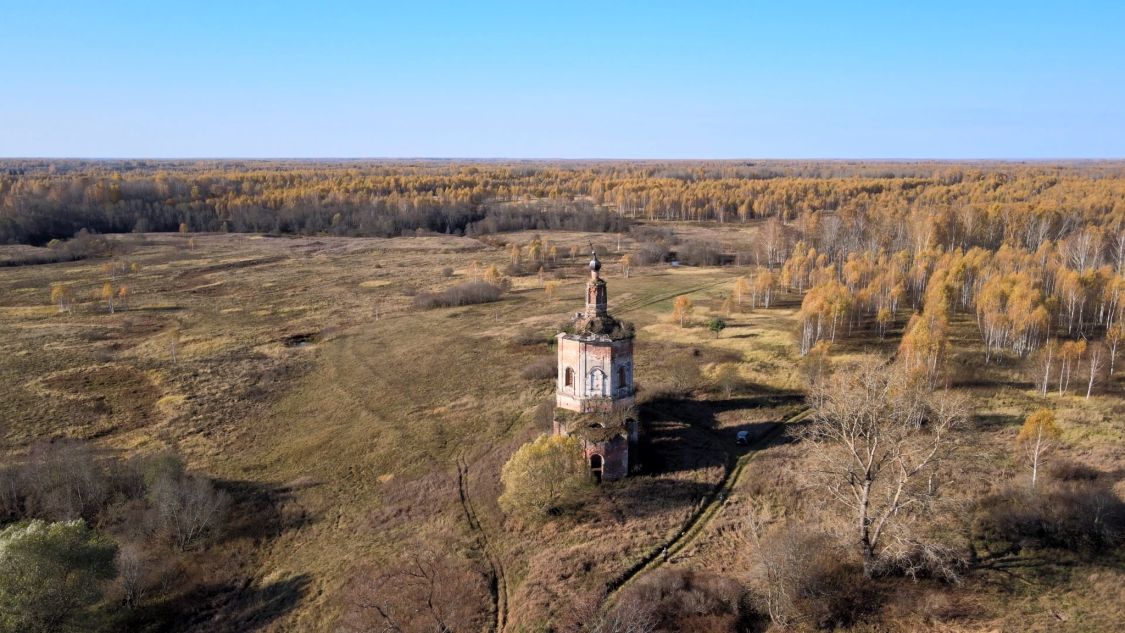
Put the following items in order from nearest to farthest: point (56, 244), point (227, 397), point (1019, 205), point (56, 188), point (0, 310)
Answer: point (227, 397)
point (0, 310)
point (1019, 205)
point (56, 244)
point (56, 188)

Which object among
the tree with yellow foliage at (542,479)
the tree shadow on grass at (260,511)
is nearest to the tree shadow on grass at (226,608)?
the tree shadow on grass at (260,511)

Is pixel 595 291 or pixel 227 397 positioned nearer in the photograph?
pixel 595 291

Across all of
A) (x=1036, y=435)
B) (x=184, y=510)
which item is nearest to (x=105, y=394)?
(x=184, y=510)

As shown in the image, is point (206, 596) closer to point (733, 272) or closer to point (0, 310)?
point (0, 310)

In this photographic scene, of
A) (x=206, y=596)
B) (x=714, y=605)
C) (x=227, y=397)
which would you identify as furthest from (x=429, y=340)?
(x=714, y=605)

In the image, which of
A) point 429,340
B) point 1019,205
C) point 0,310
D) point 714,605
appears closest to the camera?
point 714,605

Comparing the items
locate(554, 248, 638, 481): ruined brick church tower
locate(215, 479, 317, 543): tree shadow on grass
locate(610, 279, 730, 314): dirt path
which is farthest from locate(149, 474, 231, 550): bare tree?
locate(610, 279, 730, 314): dirt path
